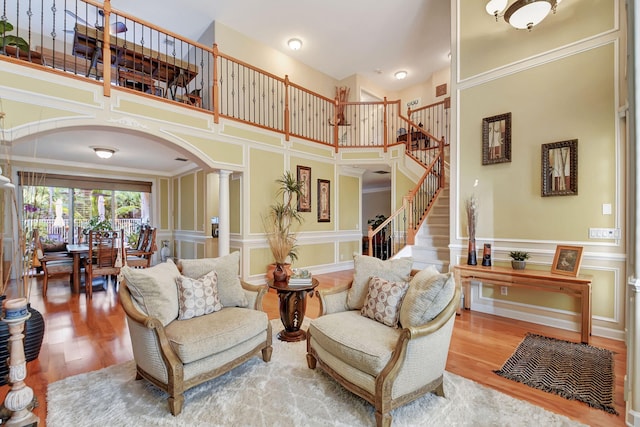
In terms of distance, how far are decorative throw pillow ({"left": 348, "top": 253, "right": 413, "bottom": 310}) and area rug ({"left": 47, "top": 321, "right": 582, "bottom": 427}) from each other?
0.64m

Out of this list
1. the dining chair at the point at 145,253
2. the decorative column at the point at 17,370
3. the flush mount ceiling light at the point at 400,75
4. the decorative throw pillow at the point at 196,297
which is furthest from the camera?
the flush mount ceiling light at the point at 400,75

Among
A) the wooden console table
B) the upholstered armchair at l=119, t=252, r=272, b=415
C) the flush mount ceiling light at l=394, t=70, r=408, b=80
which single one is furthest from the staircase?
the flush mount ceiling light at l=394, t=70, r=408, b=80

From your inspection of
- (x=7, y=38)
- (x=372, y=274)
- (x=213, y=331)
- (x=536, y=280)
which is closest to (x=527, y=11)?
(x=536, y=280)

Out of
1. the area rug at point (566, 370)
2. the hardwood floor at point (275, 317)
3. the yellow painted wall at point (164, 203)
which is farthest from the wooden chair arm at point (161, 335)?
the yellow painted wall at point (164, 203)

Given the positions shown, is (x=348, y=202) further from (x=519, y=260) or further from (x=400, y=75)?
(x=519, y=260)

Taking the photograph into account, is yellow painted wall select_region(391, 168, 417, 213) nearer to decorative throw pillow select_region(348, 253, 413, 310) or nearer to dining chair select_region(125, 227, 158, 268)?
decorative throw pillow select_region(348, 253, 413, 310)

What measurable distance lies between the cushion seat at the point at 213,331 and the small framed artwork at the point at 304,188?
363cm

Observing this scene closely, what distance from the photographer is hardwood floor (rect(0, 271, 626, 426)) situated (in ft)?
6.59

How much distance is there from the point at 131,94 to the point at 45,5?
12.2 feet

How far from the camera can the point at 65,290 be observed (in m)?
4.97

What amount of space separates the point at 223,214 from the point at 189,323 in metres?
2.91

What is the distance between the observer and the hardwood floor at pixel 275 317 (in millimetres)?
2008

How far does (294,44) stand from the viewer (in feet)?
21.2

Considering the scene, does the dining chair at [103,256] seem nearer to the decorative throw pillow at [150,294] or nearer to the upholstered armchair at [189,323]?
the upholstered armchair at [189,323]
